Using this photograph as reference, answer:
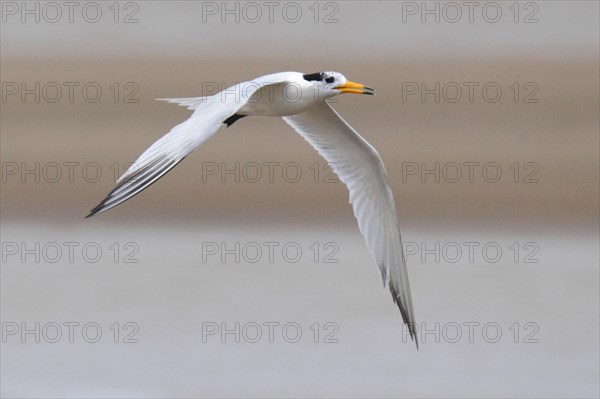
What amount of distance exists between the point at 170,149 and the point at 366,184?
2116 millimetres

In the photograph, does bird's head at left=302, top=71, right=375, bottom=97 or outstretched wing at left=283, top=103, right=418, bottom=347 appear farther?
outstretched wing at left=283, top=103, right=418, bottom=347

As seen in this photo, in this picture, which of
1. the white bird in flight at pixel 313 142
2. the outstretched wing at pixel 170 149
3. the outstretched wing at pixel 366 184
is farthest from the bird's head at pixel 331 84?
the outstretched wing at pixel 170 149

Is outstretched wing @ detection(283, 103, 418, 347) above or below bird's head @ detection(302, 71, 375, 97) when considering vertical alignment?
below

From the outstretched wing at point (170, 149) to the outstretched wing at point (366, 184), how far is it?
49.9 inches

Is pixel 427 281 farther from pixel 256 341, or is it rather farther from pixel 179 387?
pixel 179 387

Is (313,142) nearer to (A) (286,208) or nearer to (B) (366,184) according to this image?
(B) (366,184)

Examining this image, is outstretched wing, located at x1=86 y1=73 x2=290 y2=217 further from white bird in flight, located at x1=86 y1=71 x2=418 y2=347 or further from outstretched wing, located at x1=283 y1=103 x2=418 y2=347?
outstretched wing, located at x1=283 y1=103 x2=418 y2=347

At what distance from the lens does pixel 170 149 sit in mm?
6473

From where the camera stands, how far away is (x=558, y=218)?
1490 cm

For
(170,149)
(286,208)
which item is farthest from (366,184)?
(286,208)

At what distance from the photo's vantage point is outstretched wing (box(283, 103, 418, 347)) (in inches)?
322

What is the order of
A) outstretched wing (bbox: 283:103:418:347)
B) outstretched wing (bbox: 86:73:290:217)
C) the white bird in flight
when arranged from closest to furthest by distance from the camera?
1. outstretched wing (bbox: 86:73:290:217)
2. the white bird in flight
3. outstretched wing (bbox: 283:103:418:347)

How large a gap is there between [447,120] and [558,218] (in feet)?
5.04

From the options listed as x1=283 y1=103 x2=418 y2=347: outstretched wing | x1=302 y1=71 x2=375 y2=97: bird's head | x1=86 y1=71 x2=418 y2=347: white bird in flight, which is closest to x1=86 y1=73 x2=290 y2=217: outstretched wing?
x1=86 y1=71 x2=418 y2=347: white bird in flight
